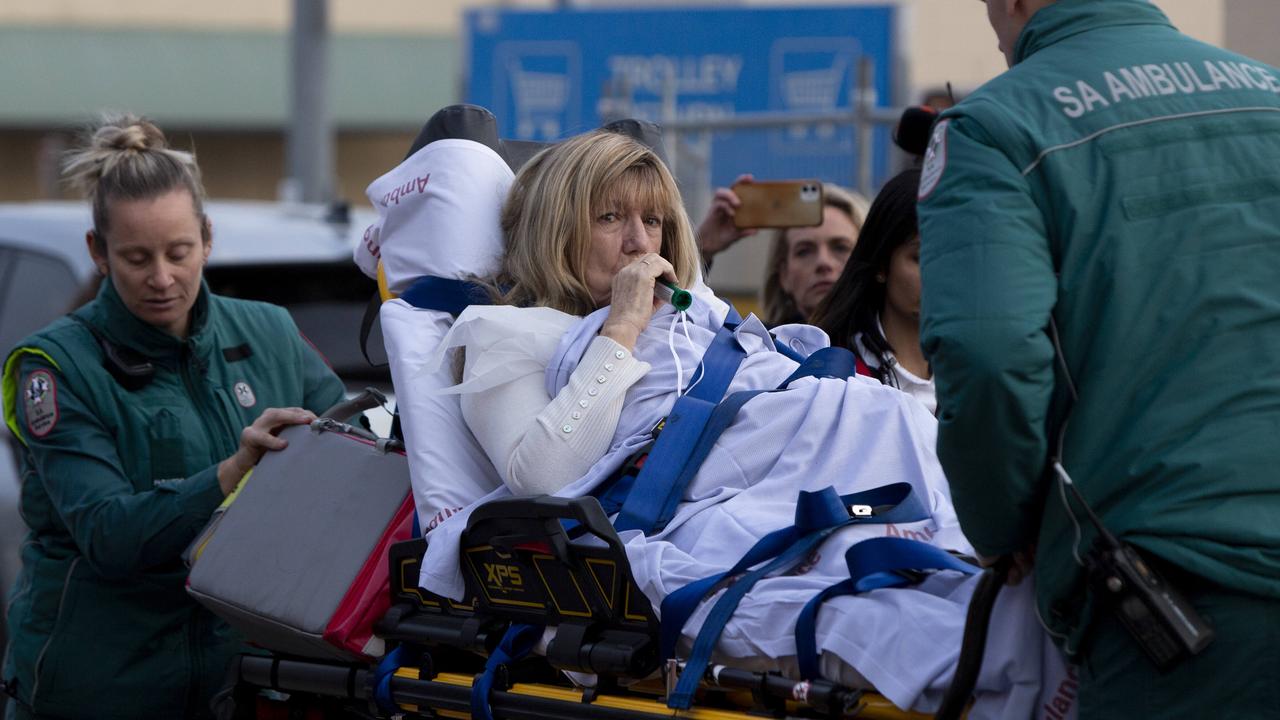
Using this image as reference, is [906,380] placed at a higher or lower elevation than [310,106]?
lower

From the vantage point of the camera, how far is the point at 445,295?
12.0 feet

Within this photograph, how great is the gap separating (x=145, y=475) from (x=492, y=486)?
81cm

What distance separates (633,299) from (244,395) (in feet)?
3.38

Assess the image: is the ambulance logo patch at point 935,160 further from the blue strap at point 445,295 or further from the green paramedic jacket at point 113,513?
the green paramedic jacket at point 113,513

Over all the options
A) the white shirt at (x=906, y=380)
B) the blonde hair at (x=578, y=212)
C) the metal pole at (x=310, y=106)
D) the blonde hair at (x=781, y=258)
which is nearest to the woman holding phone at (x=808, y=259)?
the blonde hair at (x=781, y=258)

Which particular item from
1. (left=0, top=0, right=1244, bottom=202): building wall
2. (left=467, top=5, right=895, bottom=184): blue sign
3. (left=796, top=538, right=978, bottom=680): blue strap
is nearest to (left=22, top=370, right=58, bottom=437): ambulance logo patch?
(left=796, top=538, right=978, bottom=680): blue strap

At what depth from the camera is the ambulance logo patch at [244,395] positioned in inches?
145

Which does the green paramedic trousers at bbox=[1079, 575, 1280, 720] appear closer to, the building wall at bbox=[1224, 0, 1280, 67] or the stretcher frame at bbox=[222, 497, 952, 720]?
the stretcher frame at bbox=[222, 497, 952, 720]

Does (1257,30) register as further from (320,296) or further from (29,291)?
(29,291)

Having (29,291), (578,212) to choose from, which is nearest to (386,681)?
(578,212)

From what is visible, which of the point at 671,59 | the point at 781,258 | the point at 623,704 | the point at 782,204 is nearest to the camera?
the point at 623,704

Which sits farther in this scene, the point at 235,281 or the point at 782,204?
the point at 235,281

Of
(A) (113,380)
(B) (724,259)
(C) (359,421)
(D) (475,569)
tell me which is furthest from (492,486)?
(B) (724,259)

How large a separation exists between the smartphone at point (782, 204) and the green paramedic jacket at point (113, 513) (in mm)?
1827
